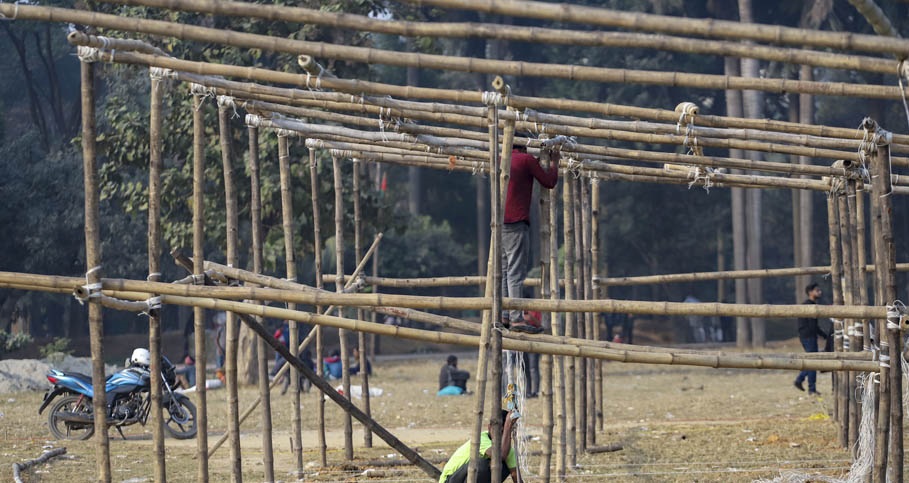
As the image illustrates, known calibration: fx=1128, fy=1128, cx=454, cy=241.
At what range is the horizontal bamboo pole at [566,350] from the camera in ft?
21.2

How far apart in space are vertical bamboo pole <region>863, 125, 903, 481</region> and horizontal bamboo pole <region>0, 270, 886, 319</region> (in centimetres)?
44

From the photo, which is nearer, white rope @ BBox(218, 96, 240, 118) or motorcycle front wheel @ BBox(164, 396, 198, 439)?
white rope @ BBox(218, 96, 240, 118)

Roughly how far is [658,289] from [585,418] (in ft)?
86.5

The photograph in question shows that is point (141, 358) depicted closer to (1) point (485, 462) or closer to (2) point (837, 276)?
(1) point (485, 462)

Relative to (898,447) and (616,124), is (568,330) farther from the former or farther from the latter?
(898,447)

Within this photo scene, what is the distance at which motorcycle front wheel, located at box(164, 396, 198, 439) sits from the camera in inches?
539

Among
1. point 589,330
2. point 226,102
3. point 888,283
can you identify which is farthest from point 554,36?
point 589,330

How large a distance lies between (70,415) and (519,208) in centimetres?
689

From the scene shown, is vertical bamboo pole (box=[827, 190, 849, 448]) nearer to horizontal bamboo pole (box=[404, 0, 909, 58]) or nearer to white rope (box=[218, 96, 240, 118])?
white rope (box=[218, 96, 240, 118])

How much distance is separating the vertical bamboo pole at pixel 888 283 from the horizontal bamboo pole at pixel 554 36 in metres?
1.83

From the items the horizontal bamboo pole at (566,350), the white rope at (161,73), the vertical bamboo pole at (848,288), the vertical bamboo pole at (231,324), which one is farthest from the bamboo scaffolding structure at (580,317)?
the white rope at (161,73)

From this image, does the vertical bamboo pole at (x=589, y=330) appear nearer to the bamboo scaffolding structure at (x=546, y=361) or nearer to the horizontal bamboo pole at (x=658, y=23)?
the bamboo scaffolding structure at (x=546, y=361)

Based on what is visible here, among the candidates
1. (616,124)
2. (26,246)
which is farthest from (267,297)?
(26,246)

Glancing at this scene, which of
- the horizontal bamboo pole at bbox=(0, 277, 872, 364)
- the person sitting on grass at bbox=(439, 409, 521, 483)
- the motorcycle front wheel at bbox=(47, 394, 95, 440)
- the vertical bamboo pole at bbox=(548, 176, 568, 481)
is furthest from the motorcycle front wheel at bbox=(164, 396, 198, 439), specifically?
the person sitting on grass at bbox=(439, 409, 521, 483)
